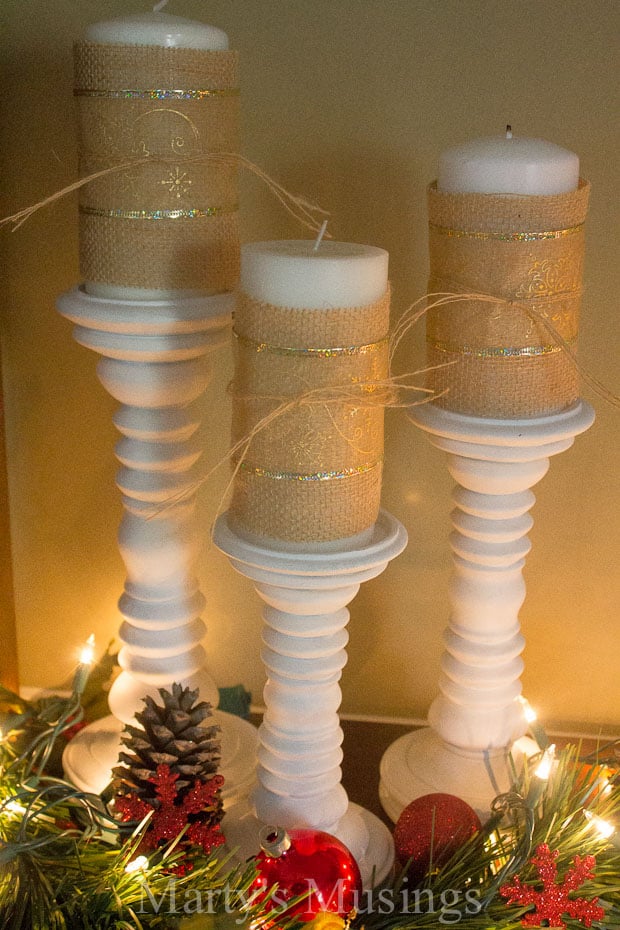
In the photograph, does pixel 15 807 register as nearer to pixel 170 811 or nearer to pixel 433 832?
pixel 170 811

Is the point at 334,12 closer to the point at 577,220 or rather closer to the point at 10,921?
the point at 577,220

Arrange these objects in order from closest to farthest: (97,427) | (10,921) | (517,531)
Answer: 1. (10,921)
2. (517,531)
3. (97,427)

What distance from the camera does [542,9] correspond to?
2.74 ft

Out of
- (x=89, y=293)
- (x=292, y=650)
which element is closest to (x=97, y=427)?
(x=89, y=293)

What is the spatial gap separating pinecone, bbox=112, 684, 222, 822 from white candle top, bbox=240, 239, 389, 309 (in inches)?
12.2

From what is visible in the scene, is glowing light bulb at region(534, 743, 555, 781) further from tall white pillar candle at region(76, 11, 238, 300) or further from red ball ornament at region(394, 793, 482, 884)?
tall white pillar candle at region(76, 11, 238, 300)

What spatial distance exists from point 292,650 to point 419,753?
0.23 metres

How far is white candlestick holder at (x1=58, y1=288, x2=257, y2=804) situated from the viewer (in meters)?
0.75

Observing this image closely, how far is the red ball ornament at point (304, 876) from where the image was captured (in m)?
0.68

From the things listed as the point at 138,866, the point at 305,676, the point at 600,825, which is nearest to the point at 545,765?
the point at 600,825

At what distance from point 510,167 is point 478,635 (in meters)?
0.36

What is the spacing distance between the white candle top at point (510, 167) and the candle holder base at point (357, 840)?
1.57ft

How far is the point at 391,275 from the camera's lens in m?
0.91

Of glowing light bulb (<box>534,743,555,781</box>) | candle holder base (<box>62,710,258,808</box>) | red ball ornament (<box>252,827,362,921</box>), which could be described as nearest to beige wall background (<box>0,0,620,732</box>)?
candle holder base (<box>62,710,258,808</box>)
